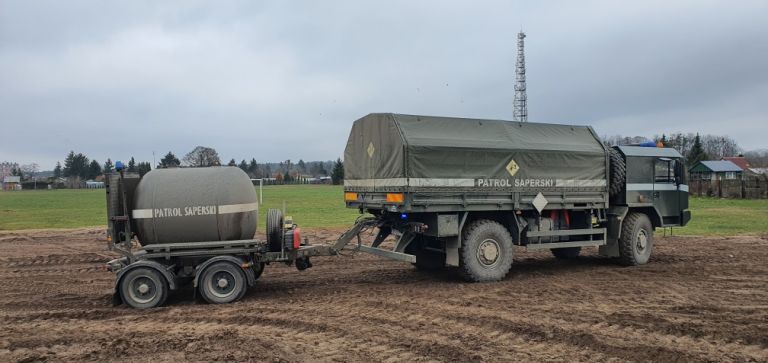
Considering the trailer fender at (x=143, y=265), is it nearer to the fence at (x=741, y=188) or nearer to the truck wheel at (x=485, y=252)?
the truck wheel at (x=485, y=252)

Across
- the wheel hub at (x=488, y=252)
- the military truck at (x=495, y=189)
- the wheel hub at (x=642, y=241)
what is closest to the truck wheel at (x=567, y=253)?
the military truck at (x=495, y=189)

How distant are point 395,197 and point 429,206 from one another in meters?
0.65

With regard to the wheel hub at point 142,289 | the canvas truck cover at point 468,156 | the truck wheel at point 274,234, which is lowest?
the wheel hub at point 142,289

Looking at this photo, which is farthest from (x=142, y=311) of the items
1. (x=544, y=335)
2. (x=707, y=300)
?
(x=707, y=300)

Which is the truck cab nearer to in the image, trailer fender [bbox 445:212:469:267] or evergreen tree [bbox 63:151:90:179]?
trailer fender [bbox 445:212:469:267]

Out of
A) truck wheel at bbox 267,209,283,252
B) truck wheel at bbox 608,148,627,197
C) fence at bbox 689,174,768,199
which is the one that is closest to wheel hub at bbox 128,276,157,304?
truck wheel at bbox 267,209,283,252

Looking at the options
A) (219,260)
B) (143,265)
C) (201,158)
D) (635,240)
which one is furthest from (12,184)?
(635,240)

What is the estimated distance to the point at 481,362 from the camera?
18.3 ft

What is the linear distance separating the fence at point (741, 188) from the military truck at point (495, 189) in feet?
120

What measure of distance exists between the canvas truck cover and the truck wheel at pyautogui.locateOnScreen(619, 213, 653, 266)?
3.88 feet

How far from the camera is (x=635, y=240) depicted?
39.0 ft

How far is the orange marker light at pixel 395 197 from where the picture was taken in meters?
9.42

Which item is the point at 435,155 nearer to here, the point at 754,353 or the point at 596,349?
the point at 596,349

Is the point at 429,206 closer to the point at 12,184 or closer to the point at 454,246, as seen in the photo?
the point at 454,246
